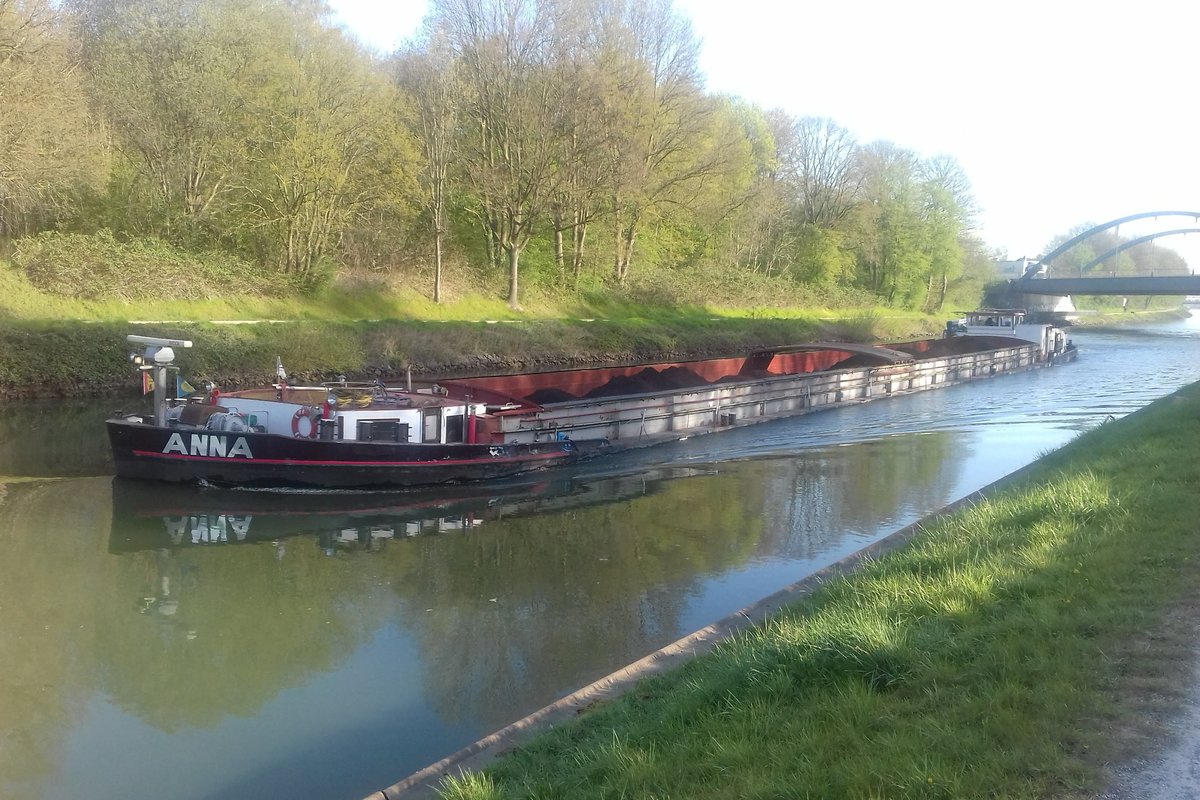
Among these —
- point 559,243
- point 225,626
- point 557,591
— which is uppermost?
point 559,243

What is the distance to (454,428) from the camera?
58.6ft

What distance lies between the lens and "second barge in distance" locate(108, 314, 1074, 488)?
630 inches

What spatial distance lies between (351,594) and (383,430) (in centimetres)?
604

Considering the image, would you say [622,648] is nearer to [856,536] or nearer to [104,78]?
[856,536]

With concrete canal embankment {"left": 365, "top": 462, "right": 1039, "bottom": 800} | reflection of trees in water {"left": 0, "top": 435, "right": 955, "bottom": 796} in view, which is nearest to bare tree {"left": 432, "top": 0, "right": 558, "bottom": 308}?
reflection of trees in water {"left": 0, "top": 435, "right": 955, "bottom": 796}

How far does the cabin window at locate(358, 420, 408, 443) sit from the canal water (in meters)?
1.20

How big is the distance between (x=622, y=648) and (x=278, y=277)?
1254 inches

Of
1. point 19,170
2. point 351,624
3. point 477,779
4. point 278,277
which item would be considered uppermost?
point 19,170

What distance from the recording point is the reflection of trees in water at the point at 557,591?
8547 mm

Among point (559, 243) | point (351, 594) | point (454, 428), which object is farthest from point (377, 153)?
point (351, 594)

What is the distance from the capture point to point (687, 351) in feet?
149

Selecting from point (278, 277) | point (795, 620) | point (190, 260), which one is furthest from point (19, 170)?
point (795, 620)

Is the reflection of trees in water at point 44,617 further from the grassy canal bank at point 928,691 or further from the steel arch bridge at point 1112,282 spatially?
the steel arch bridge at point 1112,282

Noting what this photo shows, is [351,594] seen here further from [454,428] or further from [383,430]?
[454,428]
